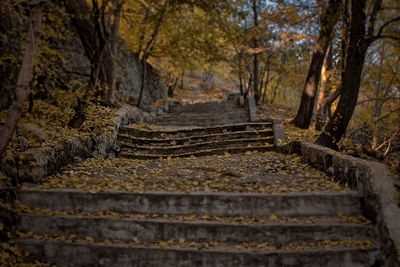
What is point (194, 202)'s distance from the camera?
4059 mm

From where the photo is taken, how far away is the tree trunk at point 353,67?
18.5 ft

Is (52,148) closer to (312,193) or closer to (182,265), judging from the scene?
(182,265)

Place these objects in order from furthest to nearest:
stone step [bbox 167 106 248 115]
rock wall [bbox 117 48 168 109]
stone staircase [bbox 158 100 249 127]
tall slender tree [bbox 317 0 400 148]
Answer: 1. rock wall [bbox 117 48 168 109]
2. stone step [bbox 167 106 248 115]
3. stone staircase [bbox 158 100 249 127]
4. tall slender tree [bbox 317 0 400 148]

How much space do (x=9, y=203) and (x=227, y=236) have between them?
3.12 meters

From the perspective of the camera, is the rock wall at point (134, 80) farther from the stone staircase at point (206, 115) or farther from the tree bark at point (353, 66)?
the tree bark at point (353, 66)

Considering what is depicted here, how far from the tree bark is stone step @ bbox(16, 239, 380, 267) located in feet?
11.2

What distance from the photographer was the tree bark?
5648 mm

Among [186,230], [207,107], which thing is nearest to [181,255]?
[186,230]

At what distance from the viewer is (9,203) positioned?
385 cm

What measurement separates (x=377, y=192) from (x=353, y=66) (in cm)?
327

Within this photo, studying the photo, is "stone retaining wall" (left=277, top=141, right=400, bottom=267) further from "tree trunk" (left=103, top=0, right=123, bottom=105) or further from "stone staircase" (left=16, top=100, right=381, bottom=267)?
"tree trunk" (left=103, top=0, right=123, bottom=105)

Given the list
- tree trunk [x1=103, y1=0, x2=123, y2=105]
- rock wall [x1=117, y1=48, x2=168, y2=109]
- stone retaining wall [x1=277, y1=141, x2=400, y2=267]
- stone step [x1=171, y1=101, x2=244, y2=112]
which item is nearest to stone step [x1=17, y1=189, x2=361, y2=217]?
stone retaining wall [x1=277, y1=141, x2=400, y2=267]

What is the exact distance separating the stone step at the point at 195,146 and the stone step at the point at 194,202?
403 centimetres

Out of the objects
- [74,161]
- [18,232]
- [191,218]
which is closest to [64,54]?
[74,161]
